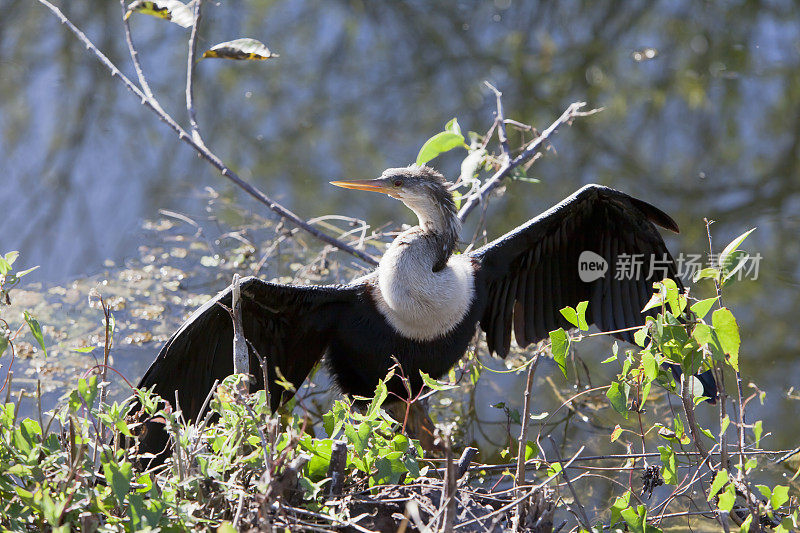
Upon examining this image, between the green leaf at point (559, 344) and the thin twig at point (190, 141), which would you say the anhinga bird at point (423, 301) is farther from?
the green leaf at point (559, 344)

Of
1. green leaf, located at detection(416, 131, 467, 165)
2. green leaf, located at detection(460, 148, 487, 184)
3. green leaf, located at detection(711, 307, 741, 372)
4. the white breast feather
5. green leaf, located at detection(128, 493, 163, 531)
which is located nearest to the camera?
green leaf, located at detection(128, 493, 163, 531)

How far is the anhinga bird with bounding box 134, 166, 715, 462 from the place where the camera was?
2.59 m

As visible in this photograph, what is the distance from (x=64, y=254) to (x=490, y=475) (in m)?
2.48

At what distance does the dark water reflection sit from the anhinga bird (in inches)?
46.0

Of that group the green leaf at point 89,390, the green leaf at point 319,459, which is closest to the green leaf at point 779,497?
the green leaf at point 319,459

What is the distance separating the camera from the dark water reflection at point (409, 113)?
15.1 ft

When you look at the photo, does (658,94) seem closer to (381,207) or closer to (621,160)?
(621,160)

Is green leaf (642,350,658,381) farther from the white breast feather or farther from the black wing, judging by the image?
the black wing

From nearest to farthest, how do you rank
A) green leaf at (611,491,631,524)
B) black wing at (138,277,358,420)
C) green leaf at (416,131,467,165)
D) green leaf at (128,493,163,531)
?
green leaf at (128,493,163,531) → green leaf at (611,491,631,524) → black wing at (138,277,358,420) → green leaf at (416,131,467,165)

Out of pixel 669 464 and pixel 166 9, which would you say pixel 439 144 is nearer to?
pixel 166 9

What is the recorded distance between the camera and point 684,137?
18.0 feet

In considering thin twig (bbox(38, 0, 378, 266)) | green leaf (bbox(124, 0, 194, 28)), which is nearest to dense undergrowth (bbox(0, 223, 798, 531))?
green leaf (bbox(124, 0, 194, 28))

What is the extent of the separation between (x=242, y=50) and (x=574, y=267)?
1.46 metres

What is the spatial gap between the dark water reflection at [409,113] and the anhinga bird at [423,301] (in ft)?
3.83
